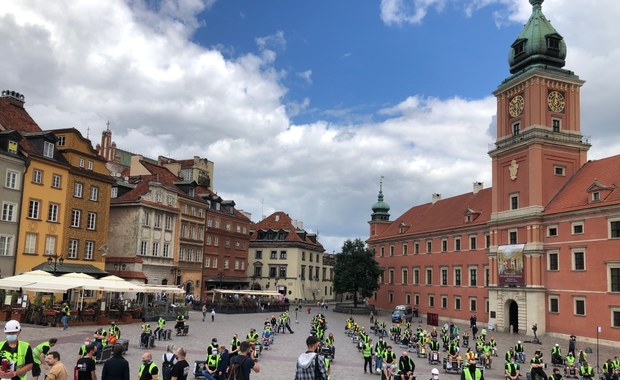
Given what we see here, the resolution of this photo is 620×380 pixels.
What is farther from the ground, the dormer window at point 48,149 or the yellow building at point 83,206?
the dormer window at point 48,149

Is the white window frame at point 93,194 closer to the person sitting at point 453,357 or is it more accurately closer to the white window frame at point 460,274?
the person sitting at point 453,357

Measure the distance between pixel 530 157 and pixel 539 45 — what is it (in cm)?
1099

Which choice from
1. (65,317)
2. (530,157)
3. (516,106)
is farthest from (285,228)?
(65,317)

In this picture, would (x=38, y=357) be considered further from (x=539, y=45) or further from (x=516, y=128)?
(x=539, y=45)

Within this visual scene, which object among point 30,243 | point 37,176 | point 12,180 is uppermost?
point 37,176

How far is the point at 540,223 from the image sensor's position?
46.7 m

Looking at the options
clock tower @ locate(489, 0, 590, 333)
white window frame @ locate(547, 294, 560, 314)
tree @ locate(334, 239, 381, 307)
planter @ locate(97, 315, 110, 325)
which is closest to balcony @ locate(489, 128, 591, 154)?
clock tower @ locate(489, 0, 590, 333)

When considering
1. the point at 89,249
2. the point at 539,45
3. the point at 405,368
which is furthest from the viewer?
the point at 539,45

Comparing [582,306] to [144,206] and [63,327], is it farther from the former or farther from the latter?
[144,206]

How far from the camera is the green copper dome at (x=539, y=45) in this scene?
50312 mm

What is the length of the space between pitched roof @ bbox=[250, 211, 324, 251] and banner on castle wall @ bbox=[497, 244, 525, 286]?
40663 mm

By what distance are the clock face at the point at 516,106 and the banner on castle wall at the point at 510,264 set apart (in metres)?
12.7

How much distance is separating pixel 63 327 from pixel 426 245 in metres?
46.2

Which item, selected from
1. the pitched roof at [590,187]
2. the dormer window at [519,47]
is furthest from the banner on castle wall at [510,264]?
the dormer window at [519,47]
